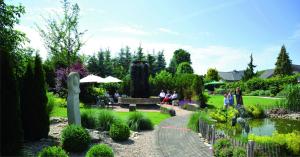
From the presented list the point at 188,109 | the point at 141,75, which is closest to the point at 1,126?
the point at 188,109

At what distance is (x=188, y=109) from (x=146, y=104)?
4215mm

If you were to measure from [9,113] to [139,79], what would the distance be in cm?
2205

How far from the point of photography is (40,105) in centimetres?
1192

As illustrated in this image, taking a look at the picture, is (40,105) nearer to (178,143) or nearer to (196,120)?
(178,143)

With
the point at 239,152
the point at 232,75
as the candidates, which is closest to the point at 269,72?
the point at 232,75

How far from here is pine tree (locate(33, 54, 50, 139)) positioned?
38.5ft

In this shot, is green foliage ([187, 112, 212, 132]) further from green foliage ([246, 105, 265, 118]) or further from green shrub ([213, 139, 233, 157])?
green foliage ([246, 105, 265, 118])

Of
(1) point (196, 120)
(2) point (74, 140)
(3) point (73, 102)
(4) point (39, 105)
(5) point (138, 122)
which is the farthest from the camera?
(5) point (138, 122)

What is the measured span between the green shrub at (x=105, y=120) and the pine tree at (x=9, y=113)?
562 cm

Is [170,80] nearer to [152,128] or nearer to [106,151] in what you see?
[152,128]

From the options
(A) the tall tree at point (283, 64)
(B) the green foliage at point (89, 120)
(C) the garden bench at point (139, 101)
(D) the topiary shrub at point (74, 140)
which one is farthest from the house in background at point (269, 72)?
(D) the topiary shrub at point (74, 140)

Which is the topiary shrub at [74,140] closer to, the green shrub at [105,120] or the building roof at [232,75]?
the green shrub at [105,120]

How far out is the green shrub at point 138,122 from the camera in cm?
1599

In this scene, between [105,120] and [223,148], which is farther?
[105,120]
